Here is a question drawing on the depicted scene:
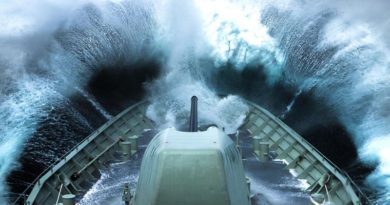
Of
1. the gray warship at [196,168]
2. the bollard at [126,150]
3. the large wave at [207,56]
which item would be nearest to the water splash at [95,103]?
the large wave at [207,56]

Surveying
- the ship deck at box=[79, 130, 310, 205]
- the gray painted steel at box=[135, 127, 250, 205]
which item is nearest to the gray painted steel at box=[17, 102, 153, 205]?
the ship deck at box=[79, 130, 310, 205]

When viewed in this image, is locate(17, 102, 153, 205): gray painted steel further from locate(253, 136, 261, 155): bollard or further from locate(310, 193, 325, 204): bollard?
locate(310, 193, 325, 204): bollard

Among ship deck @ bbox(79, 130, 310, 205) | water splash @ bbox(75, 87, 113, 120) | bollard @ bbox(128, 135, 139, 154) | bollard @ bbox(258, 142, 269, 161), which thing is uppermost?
water splash @ bbox(75, 87, 113, 120)

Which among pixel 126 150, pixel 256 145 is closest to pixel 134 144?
pixel 126 150

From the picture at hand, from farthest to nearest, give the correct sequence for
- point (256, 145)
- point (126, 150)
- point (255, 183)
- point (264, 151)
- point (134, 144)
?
1. point (256, 145)
2. point (134, 144)
3. point (264, 151)
4. point (126, 150)
5. point (255, 183)

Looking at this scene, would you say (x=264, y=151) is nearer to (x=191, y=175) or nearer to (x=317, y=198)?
(x=317, y=198)

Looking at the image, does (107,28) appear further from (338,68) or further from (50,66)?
(338,68)

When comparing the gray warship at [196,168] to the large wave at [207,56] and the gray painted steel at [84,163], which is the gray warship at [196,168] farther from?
the large wave at [207,56]
